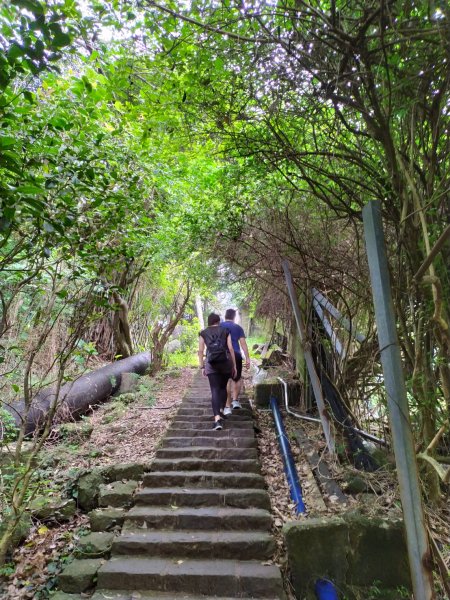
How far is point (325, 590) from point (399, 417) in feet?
5.96

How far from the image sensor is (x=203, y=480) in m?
4.23

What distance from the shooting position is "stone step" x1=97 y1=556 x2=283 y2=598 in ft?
9.81

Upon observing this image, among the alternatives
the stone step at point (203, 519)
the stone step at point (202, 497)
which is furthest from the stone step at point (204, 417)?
the stone step at point (203, 519)

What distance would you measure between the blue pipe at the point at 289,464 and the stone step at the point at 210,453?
1.26ft

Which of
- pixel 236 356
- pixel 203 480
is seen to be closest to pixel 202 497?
pixel 203 480

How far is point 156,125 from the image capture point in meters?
3.71

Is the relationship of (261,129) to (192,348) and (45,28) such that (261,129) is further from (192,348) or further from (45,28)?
(192,348)

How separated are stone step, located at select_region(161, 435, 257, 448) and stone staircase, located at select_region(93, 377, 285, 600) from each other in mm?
13

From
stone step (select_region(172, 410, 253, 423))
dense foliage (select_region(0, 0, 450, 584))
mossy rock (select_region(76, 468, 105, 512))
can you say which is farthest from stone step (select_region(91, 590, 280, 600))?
stone step (select_region(172, 410, 253, 423))

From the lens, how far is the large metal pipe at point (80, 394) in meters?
5.18

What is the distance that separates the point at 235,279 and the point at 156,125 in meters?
3.52

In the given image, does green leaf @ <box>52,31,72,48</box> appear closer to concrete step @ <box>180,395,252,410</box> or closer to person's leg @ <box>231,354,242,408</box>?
person's leg @ <box>231,354,242,408</box>

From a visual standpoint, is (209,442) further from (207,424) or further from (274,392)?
(274,392)

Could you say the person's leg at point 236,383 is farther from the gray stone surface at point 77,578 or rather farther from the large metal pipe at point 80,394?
the gray stone surface at point 77,578
